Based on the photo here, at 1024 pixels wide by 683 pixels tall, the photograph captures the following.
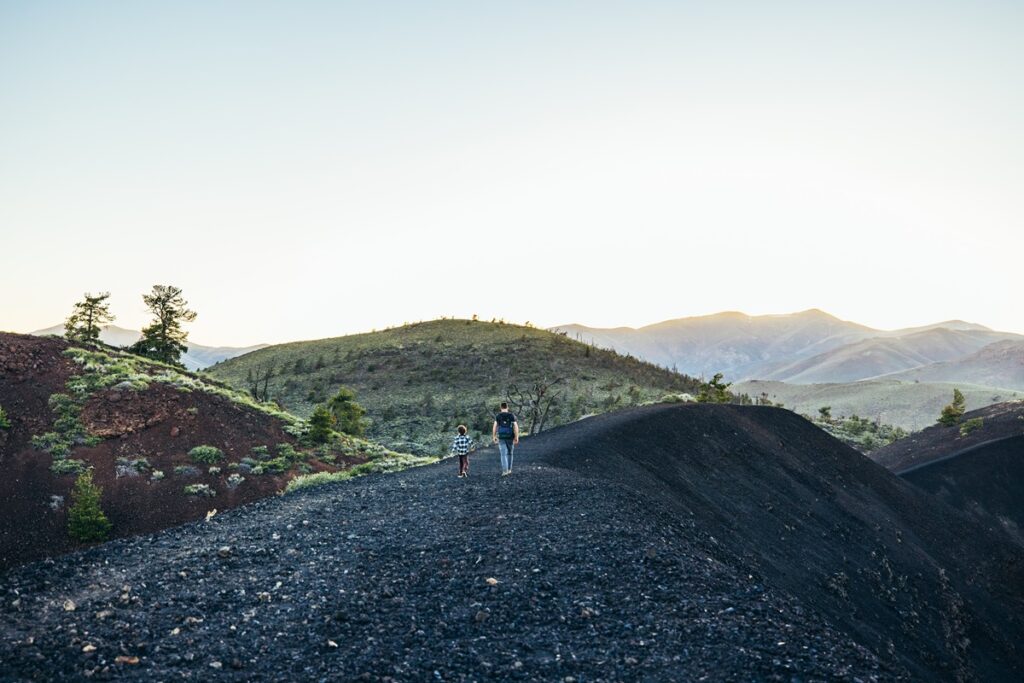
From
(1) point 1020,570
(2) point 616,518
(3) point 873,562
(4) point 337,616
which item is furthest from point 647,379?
(4) point 337,616

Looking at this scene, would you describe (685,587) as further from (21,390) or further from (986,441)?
(986,441)

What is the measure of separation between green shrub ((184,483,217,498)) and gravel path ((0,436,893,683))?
22.4 feet

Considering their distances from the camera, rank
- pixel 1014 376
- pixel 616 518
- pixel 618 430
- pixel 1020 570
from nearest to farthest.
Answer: pixel 616 518 < pixel 618 430 < pixel 1020 570 < pixel 1014 376

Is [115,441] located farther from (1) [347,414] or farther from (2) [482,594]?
(2) [482,594]

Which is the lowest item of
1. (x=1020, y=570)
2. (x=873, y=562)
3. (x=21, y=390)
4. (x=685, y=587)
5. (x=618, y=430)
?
(x=1020, y=570)

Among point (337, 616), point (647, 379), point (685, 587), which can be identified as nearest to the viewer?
point (337, 616)

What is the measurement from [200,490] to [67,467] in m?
3.76

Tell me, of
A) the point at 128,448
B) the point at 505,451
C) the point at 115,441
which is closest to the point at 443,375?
the point at 115,441

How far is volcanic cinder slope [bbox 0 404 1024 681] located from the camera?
749cm

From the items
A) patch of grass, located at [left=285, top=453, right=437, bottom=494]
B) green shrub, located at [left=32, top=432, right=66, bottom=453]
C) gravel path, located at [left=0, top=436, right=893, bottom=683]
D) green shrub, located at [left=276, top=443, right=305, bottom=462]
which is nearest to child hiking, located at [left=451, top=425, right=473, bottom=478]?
gravel path, located at [left=0, top=436, right=893, bottom=683]

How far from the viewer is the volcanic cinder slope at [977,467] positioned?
32.1 m

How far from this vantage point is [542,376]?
54312mm

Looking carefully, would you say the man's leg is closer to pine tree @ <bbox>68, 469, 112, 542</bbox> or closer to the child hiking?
the child hiking

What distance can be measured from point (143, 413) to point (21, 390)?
148 inches
